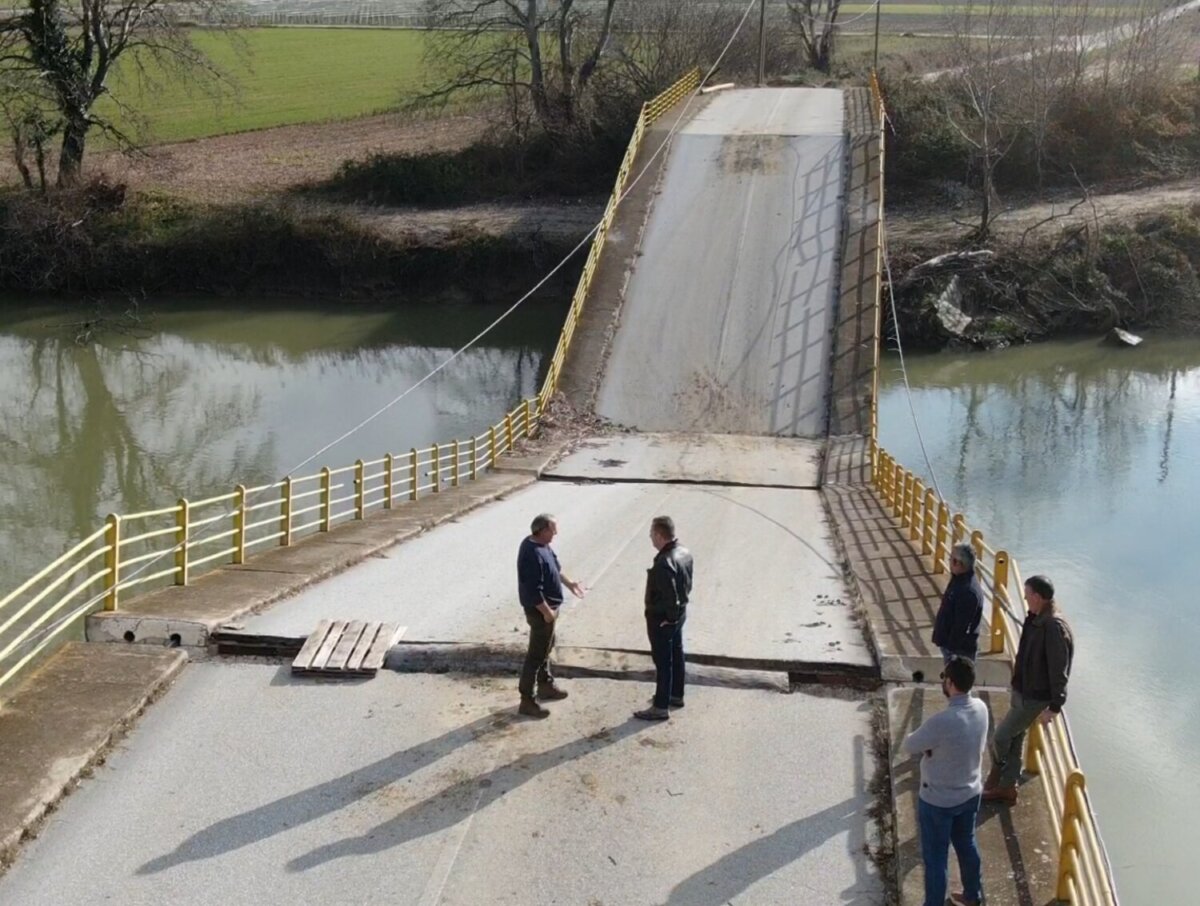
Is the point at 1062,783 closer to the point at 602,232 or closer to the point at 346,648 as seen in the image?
the point at 346,648

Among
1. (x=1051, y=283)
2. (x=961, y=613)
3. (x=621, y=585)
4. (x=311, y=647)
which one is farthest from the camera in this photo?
(x=1051, y=283)

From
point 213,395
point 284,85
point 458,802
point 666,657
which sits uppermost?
point 284,85

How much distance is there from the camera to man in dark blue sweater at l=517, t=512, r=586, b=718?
9.59 meters

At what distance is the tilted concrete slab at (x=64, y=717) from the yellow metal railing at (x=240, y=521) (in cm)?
127

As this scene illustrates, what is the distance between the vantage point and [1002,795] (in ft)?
27.3

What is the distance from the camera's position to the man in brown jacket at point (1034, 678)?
793 cm

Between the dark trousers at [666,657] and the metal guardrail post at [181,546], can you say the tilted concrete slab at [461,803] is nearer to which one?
the dark trousers at [666,657]

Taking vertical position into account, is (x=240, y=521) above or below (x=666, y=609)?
below

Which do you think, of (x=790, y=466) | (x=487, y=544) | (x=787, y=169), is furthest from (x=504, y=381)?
(x=487, y=544)

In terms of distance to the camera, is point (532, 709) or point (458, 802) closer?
point (458, 802)

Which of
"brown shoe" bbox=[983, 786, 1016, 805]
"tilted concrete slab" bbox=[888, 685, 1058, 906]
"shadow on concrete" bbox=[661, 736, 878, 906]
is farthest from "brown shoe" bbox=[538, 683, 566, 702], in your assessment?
"brown shoe" bbox=[983, 786, 1016, 805]

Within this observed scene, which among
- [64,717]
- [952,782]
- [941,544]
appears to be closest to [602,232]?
[941,544]

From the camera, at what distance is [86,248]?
42344 mm

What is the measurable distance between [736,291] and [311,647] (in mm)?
19485
